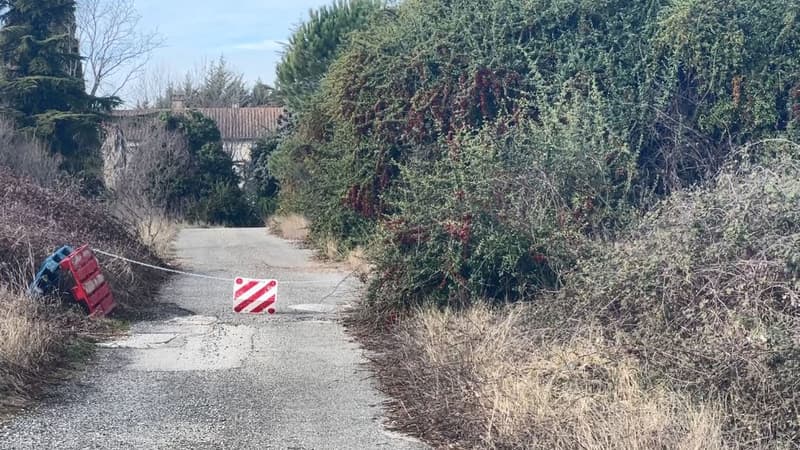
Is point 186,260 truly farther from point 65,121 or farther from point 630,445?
point 630,445

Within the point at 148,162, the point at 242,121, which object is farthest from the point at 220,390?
the point at 242,121

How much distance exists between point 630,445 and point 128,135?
1371 inches

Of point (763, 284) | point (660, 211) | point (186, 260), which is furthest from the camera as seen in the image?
point (186, 260)

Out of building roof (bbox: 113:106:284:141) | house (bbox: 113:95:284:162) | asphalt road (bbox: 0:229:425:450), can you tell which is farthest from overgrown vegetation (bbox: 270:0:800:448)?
building roof (bbox: 113:106:284:141)

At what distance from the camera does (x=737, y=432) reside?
6.79 m

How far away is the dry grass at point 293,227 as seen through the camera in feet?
93.3

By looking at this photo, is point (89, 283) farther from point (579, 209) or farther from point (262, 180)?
point (262, 180)

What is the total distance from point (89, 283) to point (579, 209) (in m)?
6.03

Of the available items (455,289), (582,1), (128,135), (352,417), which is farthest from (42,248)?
(128,135)

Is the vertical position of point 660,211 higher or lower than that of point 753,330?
higher

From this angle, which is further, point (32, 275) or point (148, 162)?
point (148, 162)

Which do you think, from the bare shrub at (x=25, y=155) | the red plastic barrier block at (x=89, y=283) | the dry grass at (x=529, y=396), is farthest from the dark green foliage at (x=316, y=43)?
the dry grass at (x=529, y=396)

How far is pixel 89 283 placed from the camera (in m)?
12.4

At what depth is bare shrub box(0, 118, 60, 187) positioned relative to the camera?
81.3ft
